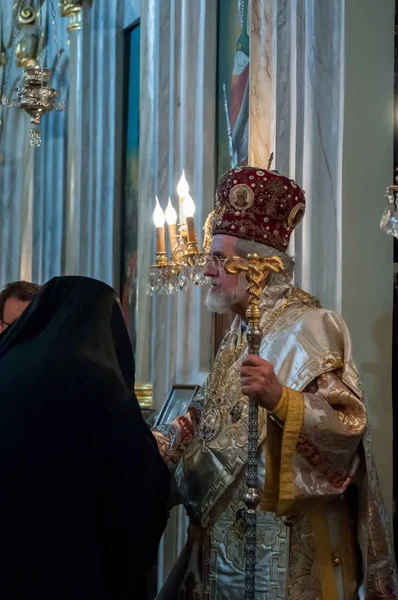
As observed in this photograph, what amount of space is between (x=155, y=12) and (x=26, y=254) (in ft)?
10.5

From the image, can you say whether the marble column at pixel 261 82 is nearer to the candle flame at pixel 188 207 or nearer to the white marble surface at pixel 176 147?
the candle flame at pixel 188 207

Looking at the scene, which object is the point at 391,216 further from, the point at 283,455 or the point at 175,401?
the point at 175,401

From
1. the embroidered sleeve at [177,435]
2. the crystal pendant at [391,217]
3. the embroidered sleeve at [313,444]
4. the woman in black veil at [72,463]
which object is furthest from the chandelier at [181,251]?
the woman in black veil at [72,463]

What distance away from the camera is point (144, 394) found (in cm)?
580

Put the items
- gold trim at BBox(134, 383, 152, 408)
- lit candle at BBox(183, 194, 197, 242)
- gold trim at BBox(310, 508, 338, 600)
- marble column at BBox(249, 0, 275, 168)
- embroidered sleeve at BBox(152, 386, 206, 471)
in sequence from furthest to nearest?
gold trim at BBox(134, 383, 152, 408), marble column at BBox(249, 0, 275, 168), lit candle at BBox(183, 194, 197, 242), embroidered sleeve at BBox(152, 386, 206, 471), gold trim at BBox(310, 508, 338, 600)

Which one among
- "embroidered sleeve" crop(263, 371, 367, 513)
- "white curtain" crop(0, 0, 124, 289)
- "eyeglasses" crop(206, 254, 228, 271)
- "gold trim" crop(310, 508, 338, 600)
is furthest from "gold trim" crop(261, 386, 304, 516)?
"white curtain" crop(0, 0, 124, 289)

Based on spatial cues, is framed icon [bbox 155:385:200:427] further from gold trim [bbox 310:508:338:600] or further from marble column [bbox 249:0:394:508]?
gold trim [bbox 310:508:338:600]

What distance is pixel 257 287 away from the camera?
266 cm

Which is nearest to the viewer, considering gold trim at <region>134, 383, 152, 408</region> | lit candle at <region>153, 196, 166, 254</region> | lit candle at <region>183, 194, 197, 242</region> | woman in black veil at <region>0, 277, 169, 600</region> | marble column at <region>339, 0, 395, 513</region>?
woman in black veil at <region>0, 277, 169, 600</region>

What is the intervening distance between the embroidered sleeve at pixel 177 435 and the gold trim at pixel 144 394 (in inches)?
89.4

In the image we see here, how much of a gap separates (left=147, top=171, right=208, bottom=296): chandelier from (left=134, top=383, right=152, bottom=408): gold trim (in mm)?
1299

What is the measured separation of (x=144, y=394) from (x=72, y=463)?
3229 millimetres

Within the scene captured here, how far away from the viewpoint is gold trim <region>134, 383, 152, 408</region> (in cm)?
576

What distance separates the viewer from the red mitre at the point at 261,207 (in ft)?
10.9
